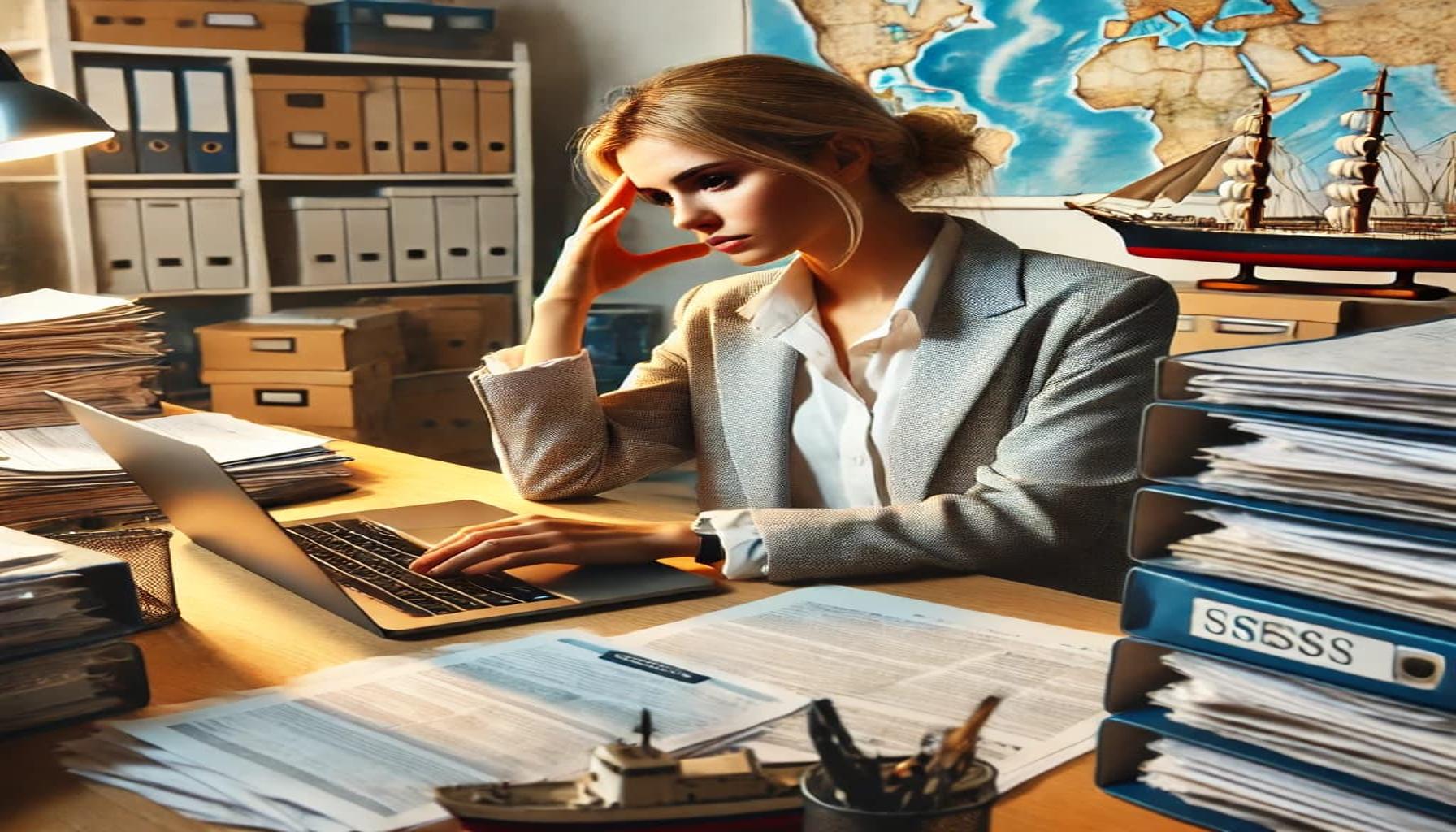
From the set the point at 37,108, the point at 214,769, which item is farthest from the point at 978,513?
the point at 37,108

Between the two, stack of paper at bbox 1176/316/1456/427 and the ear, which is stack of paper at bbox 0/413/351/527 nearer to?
the ear

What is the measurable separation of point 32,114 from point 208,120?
238cm

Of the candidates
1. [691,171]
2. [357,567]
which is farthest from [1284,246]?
[357,567]

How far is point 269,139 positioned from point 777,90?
270 cm

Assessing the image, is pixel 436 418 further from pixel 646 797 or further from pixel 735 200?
pixel 646 797

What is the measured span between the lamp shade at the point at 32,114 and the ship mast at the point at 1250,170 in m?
2.47

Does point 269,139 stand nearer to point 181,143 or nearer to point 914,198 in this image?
point 181,143

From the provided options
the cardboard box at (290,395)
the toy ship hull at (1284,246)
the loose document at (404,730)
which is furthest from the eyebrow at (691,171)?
the cardboard box at (290,395)

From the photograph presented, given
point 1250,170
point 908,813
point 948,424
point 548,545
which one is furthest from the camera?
point 1250,170

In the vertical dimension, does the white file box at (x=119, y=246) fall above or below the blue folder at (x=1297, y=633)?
above

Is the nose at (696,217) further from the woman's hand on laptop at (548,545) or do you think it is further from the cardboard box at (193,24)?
the cardboard box at (193,24)

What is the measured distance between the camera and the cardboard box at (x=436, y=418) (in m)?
3.99

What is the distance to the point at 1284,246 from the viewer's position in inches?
123

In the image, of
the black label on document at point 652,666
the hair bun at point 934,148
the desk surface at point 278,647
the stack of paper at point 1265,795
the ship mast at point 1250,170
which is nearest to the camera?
the stack of paper at point 1265,795
